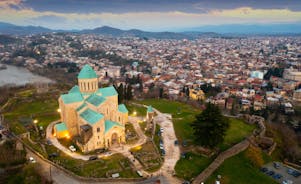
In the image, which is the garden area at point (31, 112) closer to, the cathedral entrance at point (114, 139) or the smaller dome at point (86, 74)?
the smaller dome at point (86, 74)

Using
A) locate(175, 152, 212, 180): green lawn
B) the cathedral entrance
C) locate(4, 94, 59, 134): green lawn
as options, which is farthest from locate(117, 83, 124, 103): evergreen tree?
locate(175, 152, 212, 180): green lawn

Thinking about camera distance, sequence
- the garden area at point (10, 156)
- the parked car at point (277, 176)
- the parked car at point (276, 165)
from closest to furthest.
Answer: the garden area at point (10, 156)
the parked car at point (277, 176)
the parked car at point (276, 165)

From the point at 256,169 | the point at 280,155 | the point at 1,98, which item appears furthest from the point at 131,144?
the point at 1,98

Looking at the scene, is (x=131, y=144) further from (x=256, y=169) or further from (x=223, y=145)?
(x=256, y=169)

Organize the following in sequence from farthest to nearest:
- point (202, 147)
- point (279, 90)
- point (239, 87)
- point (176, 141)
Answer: point (239, 87)
point (279, 90)
point (176, 141)
point (202, 147)

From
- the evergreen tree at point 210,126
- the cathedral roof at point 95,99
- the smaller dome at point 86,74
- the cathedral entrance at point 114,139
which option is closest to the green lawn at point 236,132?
the evergreen tree at point 210,126

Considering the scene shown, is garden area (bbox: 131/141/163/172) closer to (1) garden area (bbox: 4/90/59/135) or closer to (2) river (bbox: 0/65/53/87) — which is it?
(1) garden area (bbox: 4/90/59/135)

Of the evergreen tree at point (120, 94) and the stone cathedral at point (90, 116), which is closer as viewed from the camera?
the stone cathedral at point (90, 116)
